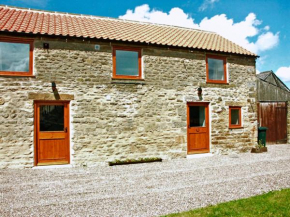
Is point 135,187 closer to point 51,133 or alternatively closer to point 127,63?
point 51,133

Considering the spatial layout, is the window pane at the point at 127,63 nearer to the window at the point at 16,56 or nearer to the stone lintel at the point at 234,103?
the window at the point at 16,56

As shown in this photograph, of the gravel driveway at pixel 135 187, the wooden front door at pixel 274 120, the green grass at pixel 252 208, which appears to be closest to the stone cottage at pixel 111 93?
the gravel driveway at pixel 135 187

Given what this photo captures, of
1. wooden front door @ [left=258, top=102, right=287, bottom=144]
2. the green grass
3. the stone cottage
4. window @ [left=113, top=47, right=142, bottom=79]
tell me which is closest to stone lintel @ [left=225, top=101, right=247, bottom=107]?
the stone cottage

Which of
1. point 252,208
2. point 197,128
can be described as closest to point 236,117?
point 197,128

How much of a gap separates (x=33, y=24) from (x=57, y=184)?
20.7 feet

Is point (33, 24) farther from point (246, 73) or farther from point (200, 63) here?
point (246, 73)

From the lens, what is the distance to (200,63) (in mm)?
10727

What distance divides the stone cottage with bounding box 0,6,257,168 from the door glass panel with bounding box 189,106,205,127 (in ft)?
0.15

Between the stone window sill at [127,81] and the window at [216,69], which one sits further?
the window at [216,69]

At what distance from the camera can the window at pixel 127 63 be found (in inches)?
368

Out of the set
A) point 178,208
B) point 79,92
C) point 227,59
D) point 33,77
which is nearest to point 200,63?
Result: point 227,59

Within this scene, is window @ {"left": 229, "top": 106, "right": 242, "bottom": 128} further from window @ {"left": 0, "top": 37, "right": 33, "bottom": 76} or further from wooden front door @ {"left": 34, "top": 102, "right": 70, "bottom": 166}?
window @ {"left": 0, "top": 37, "right": 33, "bottom": 76}

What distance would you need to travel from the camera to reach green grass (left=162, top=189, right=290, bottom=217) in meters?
4.13

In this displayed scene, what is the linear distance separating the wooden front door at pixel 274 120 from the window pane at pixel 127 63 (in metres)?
8.89
